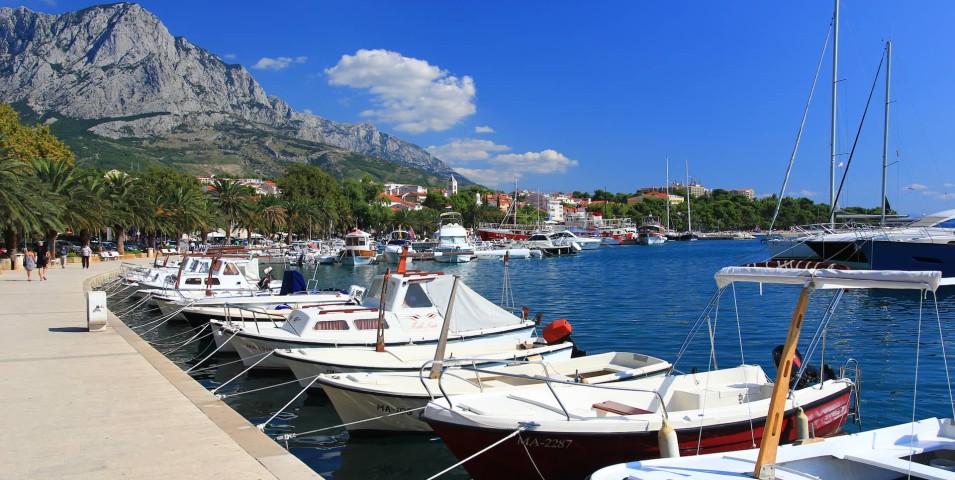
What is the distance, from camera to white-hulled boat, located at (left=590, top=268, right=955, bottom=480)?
22.6ft

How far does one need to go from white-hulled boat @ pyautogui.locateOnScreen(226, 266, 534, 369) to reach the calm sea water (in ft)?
3.63

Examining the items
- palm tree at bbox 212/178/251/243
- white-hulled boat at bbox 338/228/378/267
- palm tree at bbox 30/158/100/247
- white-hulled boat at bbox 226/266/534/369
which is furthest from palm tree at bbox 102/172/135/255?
white-hulled boat at bbox 226/266/534/369

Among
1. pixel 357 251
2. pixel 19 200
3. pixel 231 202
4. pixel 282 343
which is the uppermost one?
pixel 231 202

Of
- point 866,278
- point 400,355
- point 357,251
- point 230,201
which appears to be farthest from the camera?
point 230,201

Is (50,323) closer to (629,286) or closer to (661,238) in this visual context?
(629,286)

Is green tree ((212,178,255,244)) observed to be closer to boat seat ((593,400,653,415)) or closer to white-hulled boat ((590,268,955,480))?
boat seat ((593,400,653,415))

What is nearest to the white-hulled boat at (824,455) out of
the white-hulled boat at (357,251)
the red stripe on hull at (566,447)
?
the red stripe on hull at (566,447)

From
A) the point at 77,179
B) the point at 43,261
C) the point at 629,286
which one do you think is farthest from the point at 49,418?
the point at 77,179

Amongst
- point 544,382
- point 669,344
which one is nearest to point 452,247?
point 669,344

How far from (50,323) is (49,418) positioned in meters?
12.3

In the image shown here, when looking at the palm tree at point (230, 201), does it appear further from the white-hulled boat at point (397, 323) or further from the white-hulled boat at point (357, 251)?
the white-hulled boat at point (397, 323)

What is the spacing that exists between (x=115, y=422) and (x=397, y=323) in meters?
9.07

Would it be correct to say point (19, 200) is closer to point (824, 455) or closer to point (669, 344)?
point (669, 344)

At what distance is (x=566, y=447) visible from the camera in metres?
9.09
